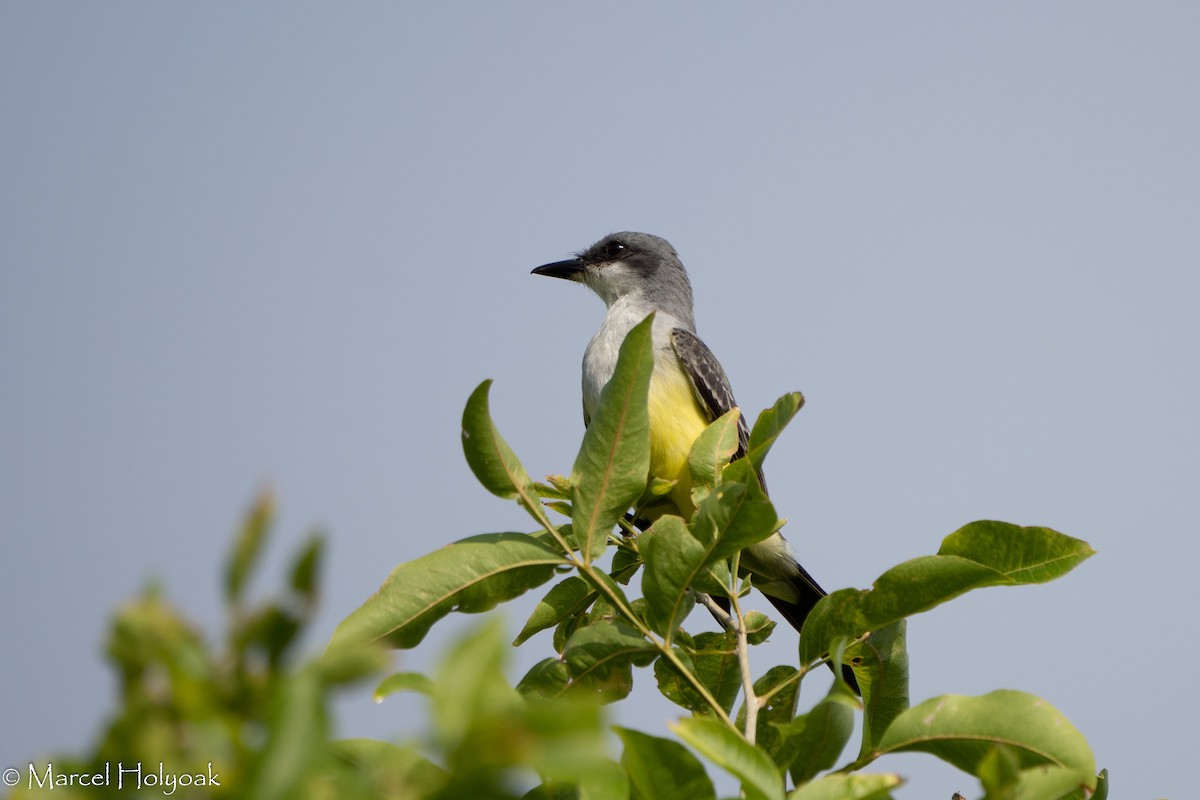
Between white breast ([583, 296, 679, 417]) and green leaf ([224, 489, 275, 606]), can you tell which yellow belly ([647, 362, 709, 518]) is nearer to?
white breast ([583, 296, 679, 417])

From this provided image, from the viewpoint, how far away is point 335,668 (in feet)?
2.27

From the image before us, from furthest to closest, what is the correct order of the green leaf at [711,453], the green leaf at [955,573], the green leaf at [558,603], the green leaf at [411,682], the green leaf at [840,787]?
the green leaf at [558,603] < the green leaf at [711,453] < the green leaf at [955,573] < the green leaf at [840,787] < the green leaf at [411,682]

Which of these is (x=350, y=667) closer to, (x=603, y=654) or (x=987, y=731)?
(x=987, y=731)

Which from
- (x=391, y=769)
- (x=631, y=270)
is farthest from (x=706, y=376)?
(x=391, y=769)

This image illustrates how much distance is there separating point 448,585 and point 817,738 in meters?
0.77

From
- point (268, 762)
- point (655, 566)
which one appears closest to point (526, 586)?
point (655, 566)

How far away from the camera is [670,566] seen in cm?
217

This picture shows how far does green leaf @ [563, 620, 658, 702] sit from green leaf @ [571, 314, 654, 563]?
0.23m

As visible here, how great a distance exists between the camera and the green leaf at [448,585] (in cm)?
208

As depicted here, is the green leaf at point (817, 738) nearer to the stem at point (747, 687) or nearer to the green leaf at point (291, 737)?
the stem at point (747, 687)

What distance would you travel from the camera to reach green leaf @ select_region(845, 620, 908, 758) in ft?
8.23

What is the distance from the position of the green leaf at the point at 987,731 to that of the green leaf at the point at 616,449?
2.18 ft

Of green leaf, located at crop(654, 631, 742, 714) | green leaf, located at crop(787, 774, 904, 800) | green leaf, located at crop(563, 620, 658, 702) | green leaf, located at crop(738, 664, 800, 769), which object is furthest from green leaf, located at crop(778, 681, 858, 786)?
green leaf, located at crop(654, 631, 742, 714)

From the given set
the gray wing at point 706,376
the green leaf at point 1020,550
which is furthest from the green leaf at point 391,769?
the gray wing at point 706,376
